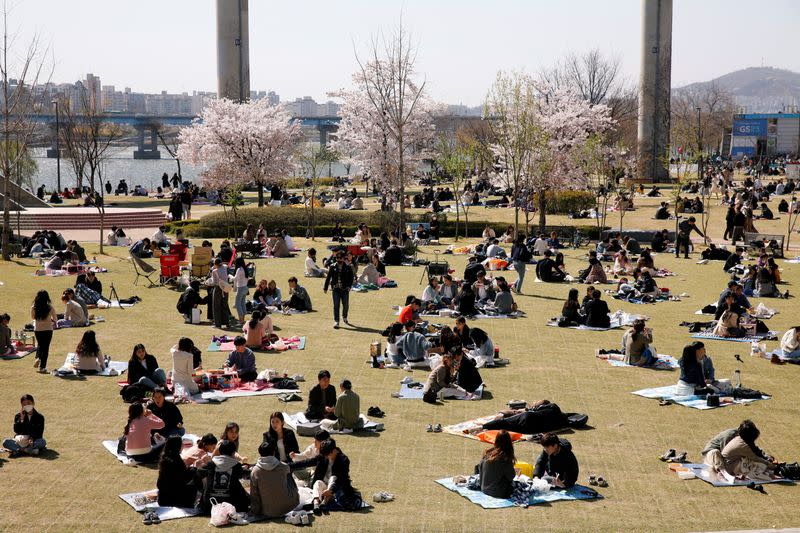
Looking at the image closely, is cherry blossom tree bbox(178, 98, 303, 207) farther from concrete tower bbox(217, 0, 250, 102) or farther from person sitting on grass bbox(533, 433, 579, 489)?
person sitting on grass bbox(533, 433, 579, 489)

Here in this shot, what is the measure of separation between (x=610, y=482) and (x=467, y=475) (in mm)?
1925

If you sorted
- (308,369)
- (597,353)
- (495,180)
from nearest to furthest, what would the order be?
(308,369) < (597,353) < (495,180)

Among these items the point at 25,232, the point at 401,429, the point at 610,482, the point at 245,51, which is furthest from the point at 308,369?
the point at 245,51

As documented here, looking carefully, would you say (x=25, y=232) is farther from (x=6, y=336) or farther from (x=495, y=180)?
(x=6, y=336)

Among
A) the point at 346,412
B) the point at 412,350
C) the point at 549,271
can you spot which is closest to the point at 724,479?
the point at 346,412

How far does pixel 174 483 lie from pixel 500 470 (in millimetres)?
4102

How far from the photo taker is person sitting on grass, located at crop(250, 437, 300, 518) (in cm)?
1284

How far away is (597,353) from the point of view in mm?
22422

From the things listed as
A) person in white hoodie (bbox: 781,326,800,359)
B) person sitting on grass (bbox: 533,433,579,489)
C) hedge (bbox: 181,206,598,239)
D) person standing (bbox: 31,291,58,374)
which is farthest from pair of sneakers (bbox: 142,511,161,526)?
hedge (bbox: 181,206,598,239)

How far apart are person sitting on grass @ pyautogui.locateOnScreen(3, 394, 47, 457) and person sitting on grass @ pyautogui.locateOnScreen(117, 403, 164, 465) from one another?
134cm

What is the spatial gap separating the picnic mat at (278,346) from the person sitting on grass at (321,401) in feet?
19.3

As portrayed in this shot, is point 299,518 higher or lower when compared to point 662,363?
lower

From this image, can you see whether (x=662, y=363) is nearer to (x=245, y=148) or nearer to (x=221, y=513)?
(x=221, y=513)

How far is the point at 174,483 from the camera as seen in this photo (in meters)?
13.0
